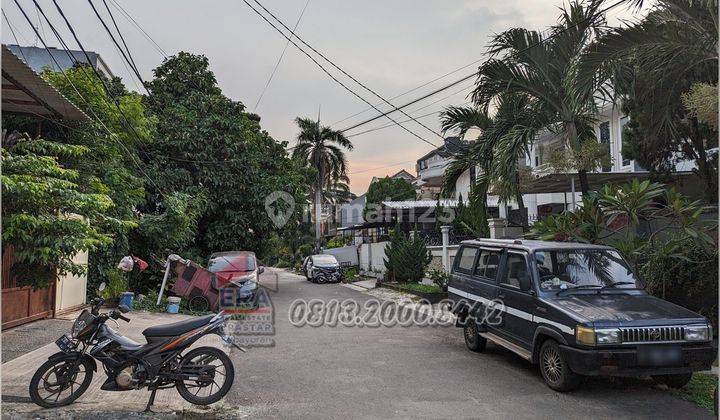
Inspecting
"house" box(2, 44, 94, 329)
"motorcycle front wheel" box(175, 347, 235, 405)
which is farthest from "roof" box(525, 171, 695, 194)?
"house" box(2, 44, 94, 329)

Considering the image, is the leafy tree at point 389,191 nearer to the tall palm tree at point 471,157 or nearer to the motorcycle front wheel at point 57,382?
the tall palm tree at point 471,157

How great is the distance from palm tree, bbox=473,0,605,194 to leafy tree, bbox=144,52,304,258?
12354 mm

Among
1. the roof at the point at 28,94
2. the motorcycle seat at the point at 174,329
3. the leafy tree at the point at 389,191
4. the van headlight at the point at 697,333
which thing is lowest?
the van headlight at the point at 697,333

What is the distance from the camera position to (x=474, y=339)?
883cm

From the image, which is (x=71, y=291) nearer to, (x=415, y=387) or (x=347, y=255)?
(x=415, y=387)

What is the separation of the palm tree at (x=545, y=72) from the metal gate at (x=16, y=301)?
1010 centimetres

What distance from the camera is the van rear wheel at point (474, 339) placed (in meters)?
8.76

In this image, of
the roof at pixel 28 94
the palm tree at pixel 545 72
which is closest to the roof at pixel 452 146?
the palm tree at pixel 545 72

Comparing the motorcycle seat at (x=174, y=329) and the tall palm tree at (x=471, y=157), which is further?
the tall palm tree at (x=471, y=157)

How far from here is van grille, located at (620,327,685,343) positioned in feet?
19.1

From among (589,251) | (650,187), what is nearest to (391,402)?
(589,251)

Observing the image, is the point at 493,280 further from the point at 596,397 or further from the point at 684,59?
the point at 684,59

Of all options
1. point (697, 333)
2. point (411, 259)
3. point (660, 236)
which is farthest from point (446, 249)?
point (697, 333)

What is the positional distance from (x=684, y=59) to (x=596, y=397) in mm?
6404
